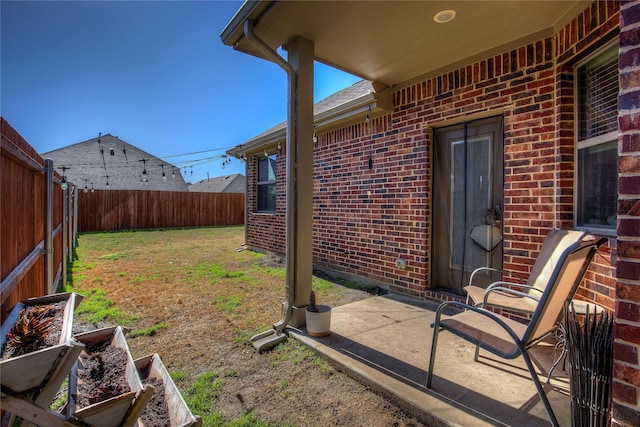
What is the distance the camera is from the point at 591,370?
1259 millimetres

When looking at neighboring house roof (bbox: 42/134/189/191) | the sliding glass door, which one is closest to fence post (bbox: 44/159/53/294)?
the sliding glass door

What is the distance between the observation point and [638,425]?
1.02 meters

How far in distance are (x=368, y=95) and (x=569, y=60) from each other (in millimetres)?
2187

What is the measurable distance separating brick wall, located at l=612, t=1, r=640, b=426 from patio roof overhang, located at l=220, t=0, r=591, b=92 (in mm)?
1791

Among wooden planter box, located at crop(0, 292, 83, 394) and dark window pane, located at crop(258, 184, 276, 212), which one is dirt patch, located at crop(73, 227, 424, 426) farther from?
dark window pane, located at crop(258, 184, 276, 212)

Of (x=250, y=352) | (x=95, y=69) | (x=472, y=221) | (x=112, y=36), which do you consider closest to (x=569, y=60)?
(x=472, y=221)

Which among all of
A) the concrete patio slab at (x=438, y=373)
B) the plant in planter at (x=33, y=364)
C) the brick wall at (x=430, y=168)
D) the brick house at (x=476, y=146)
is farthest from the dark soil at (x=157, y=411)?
the brick wall at (x=430, y=168)

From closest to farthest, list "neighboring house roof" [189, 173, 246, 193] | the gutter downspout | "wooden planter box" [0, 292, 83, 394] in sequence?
"wooden planter box" [0, 292, 83, 394]
the gutter downspout
"neighboring house roof" [189, 173, 246, 193]

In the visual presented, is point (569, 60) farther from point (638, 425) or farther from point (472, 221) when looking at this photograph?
point (638, 425)

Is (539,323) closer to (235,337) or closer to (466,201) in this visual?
(466,201)

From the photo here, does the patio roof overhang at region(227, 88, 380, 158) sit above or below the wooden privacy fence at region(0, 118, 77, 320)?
above

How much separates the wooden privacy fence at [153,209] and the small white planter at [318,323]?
14760mm

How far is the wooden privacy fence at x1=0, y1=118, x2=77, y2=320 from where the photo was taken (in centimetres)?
156

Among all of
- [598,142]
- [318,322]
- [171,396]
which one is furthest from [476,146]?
[171,396]
